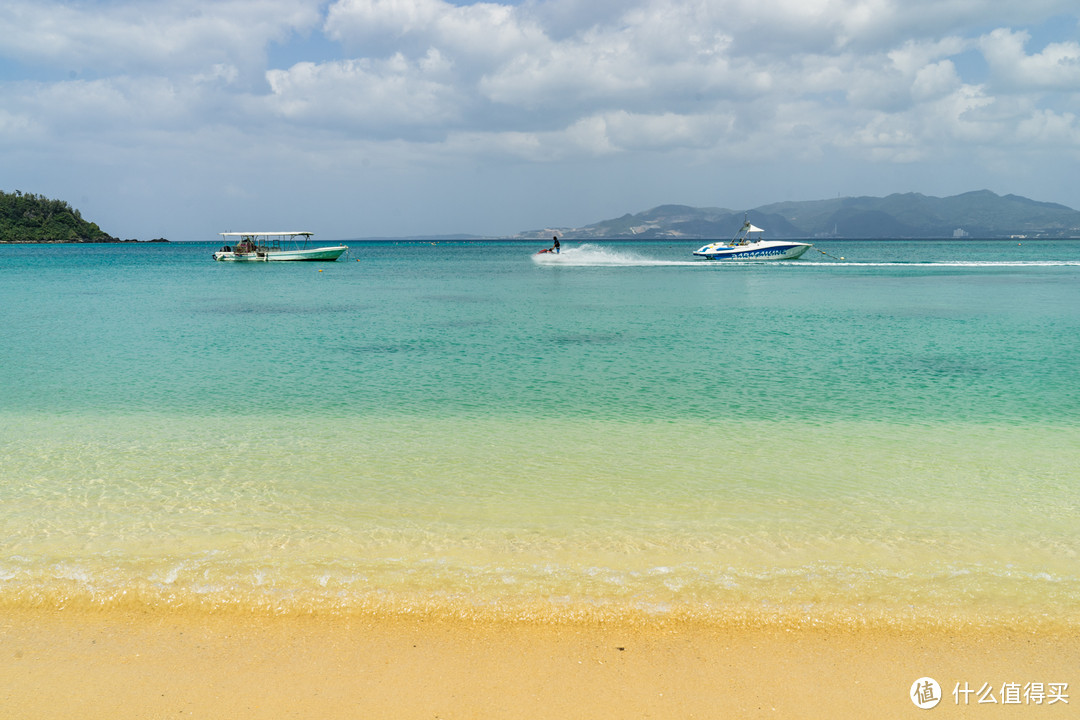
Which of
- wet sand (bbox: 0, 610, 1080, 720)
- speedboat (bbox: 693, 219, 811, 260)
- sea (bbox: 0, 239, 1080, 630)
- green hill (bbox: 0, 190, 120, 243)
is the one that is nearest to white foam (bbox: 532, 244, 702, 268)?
speedboat (bbox: 693, 219, 811, 260)

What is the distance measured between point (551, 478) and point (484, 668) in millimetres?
4183

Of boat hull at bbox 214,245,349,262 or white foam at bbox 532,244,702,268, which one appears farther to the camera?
white foam at bbox 532,244,702,268

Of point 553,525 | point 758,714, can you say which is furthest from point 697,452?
point 758,714

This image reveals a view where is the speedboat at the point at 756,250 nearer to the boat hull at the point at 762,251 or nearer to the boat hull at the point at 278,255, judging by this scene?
the boat hull at the point at 762,251

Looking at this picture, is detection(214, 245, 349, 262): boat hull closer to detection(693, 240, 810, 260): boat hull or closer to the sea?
detection(693, 240, 810, 260): boat hull

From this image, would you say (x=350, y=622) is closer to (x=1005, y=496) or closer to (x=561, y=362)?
(x=1005, y=496)

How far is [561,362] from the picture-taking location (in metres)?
18.2

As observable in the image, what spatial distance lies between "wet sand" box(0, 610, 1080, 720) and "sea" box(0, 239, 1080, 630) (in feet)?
0.83

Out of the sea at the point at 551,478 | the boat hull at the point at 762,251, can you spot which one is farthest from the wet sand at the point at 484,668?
the boat hull at the point at 762,251

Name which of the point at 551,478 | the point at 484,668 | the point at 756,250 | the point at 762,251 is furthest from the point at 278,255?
the point at 484,668

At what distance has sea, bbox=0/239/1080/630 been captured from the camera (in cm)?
600

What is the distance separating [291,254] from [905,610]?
7636 centimetres

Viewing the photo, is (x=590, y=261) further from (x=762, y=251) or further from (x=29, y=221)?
(x=29, y=221)

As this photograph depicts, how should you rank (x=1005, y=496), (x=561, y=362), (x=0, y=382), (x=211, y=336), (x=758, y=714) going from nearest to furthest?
(x=758, y=714), (x=1005, y=496), (x=0, y=382), (x=561, y=362), (x=211, y=336)
